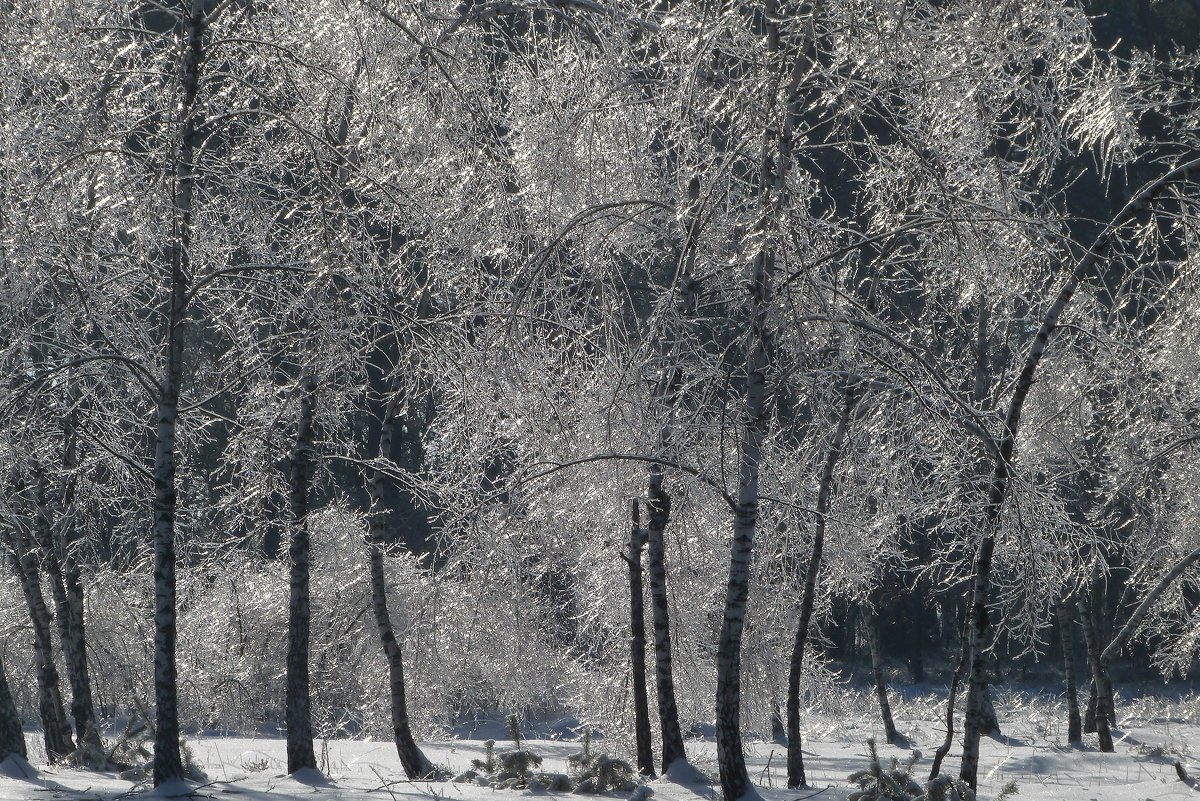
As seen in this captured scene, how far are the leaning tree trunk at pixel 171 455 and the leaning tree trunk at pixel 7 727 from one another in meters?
2.05

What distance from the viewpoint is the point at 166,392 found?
24.3 feet

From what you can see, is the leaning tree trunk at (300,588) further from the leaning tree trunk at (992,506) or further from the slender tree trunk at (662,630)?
the leaning tree trunk at (992,506)

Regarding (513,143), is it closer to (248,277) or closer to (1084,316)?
(248,277)

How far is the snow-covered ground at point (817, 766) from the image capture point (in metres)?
8.02

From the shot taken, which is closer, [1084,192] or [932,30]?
[932,30]

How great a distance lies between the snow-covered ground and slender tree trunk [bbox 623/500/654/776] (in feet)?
4.02

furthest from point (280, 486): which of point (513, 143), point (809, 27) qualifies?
point (809, 27)

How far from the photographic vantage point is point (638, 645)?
11031 mm

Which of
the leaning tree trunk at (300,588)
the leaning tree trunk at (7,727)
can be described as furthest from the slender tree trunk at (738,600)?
the leaning tree trunk at (7,727)

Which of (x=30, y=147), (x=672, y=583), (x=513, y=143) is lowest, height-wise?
(x=672, y=583)

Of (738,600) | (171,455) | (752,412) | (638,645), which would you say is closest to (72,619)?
(171,455)

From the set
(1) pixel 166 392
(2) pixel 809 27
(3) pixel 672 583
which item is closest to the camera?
(2) pixel 809 27

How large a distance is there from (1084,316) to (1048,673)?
1145 inches

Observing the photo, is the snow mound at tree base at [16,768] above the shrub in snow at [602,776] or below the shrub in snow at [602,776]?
Result: above
